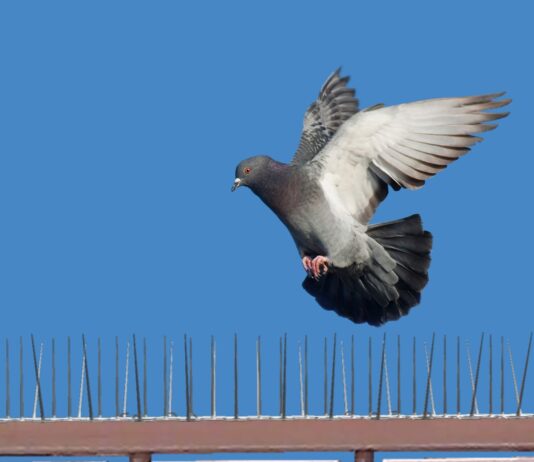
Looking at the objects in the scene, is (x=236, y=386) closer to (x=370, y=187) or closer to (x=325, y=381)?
(x=325, y=381)

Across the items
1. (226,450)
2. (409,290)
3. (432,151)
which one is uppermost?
(432,151)

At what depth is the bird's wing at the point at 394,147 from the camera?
850 inches

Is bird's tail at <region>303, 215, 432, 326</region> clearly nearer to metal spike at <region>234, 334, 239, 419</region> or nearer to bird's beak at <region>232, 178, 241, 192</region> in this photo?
bird's beak at <region>232, 178, 241, 192</region>

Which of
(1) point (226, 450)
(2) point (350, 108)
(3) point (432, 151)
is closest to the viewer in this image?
(1) point (226, 450)

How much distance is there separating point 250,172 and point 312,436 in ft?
13.3

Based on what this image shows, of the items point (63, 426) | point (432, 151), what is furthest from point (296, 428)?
point (432, 151)

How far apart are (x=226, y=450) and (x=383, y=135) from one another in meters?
4.63

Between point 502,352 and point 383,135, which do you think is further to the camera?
point 383,135

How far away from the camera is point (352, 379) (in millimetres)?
20375

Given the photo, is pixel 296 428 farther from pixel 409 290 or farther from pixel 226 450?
pixel 409 290

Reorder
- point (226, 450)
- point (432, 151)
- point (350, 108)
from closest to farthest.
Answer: point (226, 450), point (432, 151), point (350, 108)

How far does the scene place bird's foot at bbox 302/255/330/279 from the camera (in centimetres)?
2214

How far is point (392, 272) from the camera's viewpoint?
873 inches

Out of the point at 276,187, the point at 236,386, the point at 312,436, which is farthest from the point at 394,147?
the point at 312,436
